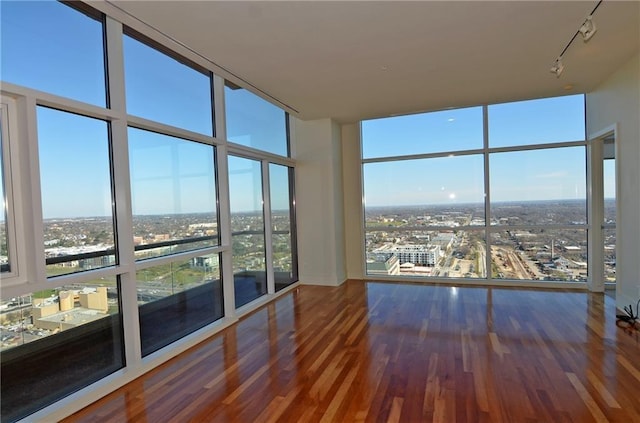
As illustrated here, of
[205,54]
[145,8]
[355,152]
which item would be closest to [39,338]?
[145,8]

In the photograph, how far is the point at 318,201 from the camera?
20.1ft

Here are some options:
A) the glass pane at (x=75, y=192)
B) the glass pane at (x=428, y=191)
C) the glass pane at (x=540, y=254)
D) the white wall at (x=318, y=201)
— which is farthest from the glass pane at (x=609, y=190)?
the glass pane at (x=75, y=192)

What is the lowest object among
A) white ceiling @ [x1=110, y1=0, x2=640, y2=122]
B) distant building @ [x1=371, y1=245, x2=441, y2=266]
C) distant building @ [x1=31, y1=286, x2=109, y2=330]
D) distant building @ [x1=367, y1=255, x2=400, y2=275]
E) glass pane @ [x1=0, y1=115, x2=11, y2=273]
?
distant building @ [x1=367, y1=255, x2=400, y2=275]

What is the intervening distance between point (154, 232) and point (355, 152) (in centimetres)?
415

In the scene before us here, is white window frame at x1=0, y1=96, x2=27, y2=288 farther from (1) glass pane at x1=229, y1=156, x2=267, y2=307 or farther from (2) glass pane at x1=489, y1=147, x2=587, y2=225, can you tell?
(2) glass pane at x1=489, y1=147, x2=587, y2=225

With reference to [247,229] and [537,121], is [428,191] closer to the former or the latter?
[537,121]

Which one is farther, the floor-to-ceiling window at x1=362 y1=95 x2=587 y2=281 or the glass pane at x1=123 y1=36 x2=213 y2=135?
the floor-to-ceiling window at x1=362 y1=95 x2=587 y2=281

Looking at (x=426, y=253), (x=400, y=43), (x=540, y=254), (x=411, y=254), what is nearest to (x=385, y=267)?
(x=411, y=254)

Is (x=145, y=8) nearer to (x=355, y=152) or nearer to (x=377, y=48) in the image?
(x=377, y=48)

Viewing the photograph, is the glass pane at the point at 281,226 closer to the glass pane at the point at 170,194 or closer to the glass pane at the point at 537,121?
the glass pane at the point at 170,194

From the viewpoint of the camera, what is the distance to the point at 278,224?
5.73 m

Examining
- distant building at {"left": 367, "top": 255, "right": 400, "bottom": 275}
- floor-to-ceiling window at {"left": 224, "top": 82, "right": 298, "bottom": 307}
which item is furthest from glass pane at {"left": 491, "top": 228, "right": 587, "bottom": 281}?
floor-to-ceiling window at {"left": 224, "top": 82, "right": 298, "bottom": 307}

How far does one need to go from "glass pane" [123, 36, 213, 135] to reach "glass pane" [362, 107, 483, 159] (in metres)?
3.32

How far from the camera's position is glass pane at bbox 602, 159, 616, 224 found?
16.0 ft
